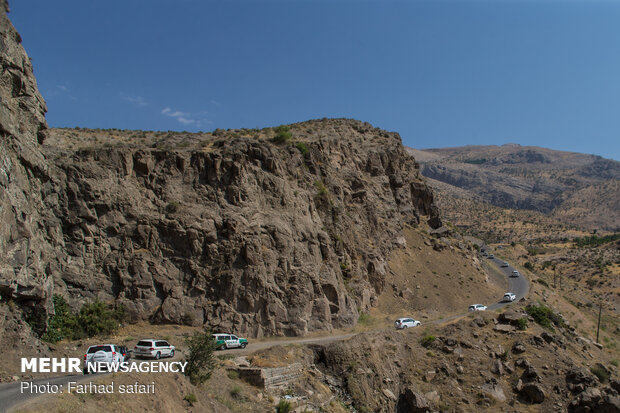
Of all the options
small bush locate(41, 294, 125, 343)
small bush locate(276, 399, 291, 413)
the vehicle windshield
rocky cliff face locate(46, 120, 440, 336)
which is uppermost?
rocky cliff face locate(46, 120, 440, 336)

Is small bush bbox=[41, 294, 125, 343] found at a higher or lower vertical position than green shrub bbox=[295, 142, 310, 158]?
lower

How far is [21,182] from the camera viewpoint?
21.3 metres

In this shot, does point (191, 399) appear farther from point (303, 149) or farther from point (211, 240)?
point (303, 149)


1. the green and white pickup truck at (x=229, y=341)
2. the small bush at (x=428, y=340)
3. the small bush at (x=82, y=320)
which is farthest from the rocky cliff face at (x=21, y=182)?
the small bush at (x=428, y=340)

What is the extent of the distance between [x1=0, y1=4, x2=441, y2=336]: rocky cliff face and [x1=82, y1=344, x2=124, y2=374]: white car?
481cm

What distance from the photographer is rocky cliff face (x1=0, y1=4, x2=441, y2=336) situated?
21297mm

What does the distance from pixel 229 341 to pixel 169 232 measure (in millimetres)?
8693

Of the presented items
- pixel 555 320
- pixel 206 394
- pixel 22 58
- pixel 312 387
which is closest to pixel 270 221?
pixel 312 387

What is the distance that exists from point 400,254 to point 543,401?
22.1m

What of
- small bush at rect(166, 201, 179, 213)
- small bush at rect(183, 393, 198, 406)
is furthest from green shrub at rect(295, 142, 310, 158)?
small bush at rect(183, 393, 198, 406)

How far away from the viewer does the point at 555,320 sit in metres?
39.0

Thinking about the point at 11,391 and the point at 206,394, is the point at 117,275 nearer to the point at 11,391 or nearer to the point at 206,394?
the point at 206,394

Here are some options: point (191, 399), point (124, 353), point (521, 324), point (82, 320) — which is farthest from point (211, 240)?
point (521, 324)

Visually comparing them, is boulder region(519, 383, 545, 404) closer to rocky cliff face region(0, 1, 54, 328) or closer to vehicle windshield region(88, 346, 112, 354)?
vehicle windshield region(88, 346, 112, 354)
